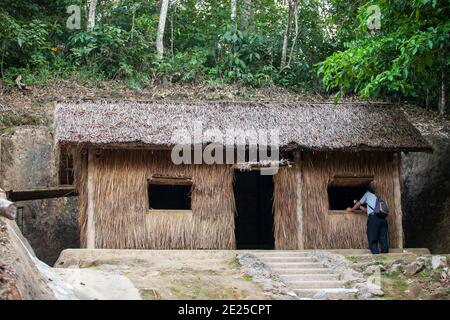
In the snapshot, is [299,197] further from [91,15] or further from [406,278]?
[91,15]

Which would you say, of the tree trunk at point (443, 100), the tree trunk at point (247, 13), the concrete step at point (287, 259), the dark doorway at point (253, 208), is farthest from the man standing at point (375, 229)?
the tree trunk at point (247, 13)

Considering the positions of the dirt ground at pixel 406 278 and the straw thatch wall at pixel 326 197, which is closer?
the dirt ground at pixel 406 278

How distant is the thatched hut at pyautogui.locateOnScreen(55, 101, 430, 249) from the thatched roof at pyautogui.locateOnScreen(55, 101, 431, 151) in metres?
0.02

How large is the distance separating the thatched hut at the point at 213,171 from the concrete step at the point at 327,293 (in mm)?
3612

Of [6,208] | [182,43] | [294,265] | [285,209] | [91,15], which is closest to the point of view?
[6,208]

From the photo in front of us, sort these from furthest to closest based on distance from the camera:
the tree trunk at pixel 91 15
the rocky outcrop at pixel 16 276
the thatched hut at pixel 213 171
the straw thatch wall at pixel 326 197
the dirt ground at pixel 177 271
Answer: the tree trunk at pixel 91 15 < the straw thatch wall at pixel 326 197 < the thatched hut at pixel 213 171 < the dirt ground at pixel 177 271 < the rocky outcrop at pixel 16 276

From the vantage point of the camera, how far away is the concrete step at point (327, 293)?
30.0 feet

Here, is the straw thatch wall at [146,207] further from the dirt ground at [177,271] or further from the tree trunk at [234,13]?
the tree trunk at [234,13]

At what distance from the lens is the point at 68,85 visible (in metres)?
19.6

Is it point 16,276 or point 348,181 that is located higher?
point 348,181

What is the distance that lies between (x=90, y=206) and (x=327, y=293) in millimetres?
5630

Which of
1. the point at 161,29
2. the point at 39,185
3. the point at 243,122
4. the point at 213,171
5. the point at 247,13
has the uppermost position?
the point at 247,13

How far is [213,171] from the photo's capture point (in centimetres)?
1332

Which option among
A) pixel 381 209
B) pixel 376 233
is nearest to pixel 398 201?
pixel 381 209
